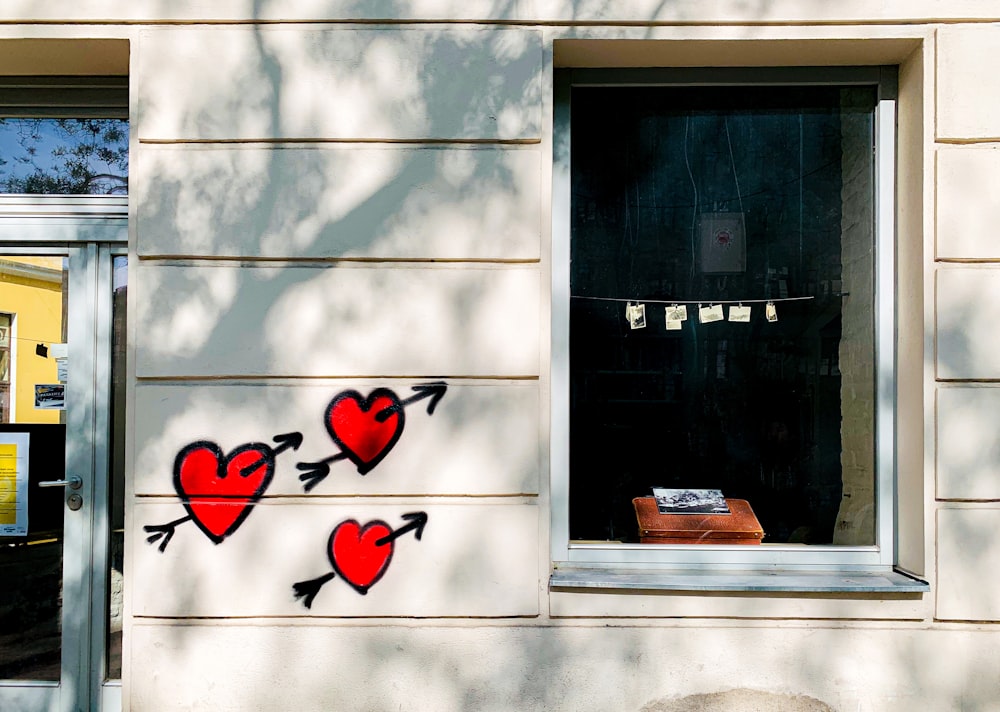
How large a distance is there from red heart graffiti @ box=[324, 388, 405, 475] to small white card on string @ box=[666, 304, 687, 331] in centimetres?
128

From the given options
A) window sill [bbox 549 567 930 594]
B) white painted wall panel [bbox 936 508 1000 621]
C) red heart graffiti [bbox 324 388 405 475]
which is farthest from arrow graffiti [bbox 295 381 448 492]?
white painted wall panel [bbox 936 508 1000 621]

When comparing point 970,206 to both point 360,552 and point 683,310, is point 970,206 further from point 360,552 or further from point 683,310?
point 360,552

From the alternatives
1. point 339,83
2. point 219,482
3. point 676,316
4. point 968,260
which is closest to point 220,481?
point 219,482

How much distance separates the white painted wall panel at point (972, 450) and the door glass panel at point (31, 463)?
12.7 feet

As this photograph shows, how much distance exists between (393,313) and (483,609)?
1.27 m

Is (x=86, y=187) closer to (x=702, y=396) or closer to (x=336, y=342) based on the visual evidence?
(x=336, y=342)

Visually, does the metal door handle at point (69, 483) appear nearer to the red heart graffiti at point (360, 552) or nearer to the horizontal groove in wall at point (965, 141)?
the red heart graffiti at point (360, 552)

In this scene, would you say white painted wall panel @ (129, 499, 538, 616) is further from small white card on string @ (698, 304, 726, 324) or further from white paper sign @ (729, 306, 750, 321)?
white paper sign @ (729, 306, 750, 321)

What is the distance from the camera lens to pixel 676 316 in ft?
10.9

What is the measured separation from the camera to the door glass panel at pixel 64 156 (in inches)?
135

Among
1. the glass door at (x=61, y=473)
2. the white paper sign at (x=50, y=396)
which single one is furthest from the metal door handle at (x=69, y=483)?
the white paper sign at (x=50, y=396)

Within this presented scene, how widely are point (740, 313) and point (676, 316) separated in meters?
0.29

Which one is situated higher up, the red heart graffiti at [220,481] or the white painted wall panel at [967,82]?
the white painted wall panel at [967,82]

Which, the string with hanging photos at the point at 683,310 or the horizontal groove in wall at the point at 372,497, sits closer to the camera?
the horizontal groove in wall at the point at 372,497
